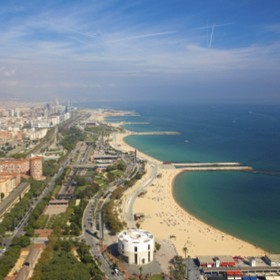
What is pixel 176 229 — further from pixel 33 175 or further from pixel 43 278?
pixel 33 175

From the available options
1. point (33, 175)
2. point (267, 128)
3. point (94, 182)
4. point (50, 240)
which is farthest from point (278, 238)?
point (267, 128)

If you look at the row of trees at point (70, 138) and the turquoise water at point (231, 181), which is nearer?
the turquoise water at point (231, 181)

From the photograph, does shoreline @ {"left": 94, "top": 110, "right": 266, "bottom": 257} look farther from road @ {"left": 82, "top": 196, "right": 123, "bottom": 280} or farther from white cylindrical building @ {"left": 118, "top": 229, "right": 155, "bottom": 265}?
road @ {"left": 82, "top": 196, "right": 123, "bottom": 280}

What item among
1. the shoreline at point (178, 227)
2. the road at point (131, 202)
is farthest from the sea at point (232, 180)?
the road at point (131, 202)

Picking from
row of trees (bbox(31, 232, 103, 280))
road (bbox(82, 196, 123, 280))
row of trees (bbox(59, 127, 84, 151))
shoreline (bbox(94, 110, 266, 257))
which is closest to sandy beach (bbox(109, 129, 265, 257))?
shoreline (bbox(94, 110, 266, 257))

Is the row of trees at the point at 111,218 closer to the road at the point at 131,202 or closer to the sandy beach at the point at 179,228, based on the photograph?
the road at the point at 131,202

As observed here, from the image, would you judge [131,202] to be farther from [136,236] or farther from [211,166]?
[211,166]
